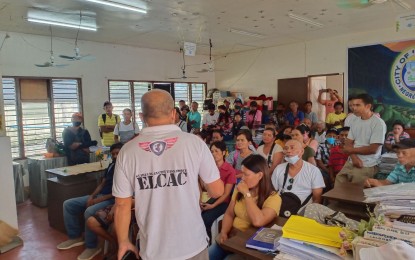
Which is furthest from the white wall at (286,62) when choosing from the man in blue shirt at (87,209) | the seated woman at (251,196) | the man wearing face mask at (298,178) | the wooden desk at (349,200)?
the seated woman at (251,196)

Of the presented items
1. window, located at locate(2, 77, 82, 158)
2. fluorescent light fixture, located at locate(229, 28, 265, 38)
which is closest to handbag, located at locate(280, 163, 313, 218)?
fluorescent light fixture, located at locate(229, 28, 265, 38)

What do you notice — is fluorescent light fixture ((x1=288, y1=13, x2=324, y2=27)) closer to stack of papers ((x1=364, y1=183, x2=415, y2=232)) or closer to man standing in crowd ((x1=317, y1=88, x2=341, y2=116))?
man standing in crowd ((x1=317, y1=88, x2=341, y2=116))

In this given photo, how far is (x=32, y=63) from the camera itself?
633cm

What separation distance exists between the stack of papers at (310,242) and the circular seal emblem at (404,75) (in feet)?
22.4

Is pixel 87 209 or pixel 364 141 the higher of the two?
pixel 364 141

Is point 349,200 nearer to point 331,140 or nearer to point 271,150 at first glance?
point 271,150

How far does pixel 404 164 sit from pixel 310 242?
1.41 metres

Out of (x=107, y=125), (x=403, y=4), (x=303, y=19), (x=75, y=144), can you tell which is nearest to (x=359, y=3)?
(x=403, y=4)

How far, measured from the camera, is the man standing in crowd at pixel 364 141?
→ 9.43 ft

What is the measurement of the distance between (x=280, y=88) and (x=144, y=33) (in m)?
4.28

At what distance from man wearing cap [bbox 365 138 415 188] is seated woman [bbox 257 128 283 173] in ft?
4.53

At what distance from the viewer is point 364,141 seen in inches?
118

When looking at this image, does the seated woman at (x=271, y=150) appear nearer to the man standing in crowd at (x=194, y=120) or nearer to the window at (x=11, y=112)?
the man standing in crowd at (x=194, y=120)

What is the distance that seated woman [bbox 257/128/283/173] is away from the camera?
12.0 feet
